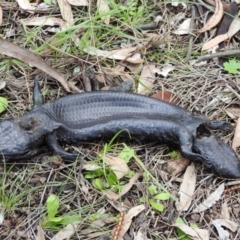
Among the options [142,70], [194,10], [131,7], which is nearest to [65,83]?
[142,70]

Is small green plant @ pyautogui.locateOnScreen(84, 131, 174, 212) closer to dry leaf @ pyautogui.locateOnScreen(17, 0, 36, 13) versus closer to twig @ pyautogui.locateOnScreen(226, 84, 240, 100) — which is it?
twig @ pyautogui.locateOnScreen(226, 84, 240, 100)

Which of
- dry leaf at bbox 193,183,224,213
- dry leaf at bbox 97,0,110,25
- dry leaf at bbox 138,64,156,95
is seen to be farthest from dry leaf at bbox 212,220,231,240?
dry leaf at bbox 97,0,110,25

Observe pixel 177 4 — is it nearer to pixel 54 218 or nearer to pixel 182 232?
pixel 182 232

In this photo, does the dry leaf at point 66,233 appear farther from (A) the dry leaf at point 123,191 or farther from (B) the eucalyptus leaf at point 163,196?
(B) the eucalyptus leaf at point 163,196

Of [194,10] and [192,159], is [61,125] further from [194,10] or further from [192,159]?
[194,10]

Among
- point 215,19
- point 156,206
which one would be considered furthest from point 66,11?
point 156,206

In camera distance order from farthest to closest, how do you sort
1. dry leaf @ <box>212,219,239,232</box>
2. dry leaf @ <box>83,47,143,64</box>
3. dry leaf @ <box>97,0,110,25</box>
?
1. dry leaf @ <box>97,0,110,25</box>
2. dry leaf @ <box>83,47,143,64</box>
3. dry leaf @ <box>212,219,239,232</box>

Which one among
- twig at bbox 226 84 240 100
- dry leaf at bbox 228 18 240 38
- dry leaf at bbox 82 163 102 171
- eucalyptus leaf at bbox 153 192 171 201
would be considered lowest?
eucalyptus leaf at bbox 153 192 171 201

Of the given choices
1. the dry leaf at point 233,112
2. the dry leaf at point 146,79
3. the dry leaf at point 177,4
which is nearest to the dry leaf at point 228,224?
the dry leaf at point 233,112
